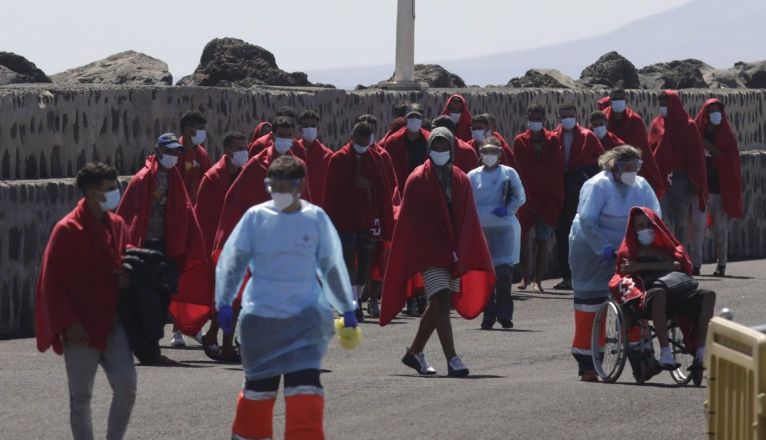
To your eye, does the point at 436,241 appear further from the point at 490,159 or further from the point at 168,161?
the point at 490,159

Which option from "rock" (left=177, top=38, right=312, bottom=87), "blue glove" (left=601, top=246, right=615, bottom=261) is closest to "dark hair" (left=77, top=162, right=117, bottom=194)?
"blue glove" (left=601, top=246, right=615, bottom=261)

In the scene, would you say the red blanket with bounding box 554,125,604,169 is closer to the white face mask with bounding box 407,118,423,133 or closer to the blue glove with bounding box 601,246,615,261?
the white face mask with bounding box 407,118,423,133

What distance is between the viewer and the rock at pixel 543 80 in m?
28.6

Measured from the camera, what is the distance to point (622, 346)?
1385 cm

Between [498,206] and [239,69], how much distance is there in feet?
25.1

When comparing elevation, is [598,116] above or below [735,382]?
above

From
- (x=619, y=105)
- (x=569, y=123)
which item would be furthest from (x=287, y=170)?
(x=619, y=105)

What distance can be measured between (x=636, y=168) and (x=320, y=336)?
4.58 metres

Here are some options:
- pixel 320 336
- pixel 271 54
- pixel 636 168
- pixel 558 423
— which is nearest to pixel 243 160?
pixel 636 168

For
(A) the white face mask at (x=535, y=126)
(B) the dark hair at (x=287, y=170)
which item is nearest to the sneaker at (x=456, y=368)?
(B) the dark hair at (x=287, y=170)

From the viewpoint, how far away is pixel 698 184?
23.0 meters

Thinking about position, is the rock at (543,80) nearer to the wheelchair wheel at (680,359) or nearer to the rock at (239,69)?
the rock at (239,69)

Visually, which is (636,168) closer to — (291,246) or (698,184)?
(291,246)

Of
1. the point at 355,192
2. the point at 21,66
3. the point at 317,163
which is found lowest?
the point at 355,192
